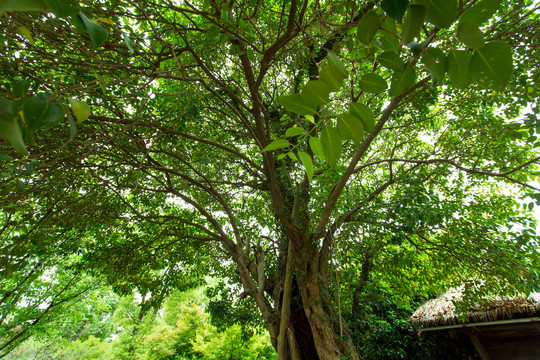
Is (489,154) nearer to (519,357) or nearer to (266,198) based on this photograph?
(266,198)

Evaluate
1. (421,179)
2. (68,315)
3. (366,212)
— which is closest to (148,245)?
(366,212)

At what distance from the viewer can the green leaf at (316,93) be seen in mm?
448

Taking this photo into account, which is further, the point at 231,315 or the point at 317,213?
the point at 231,315

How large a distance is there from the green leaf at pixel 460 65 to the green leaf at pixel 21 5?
1.83 feet

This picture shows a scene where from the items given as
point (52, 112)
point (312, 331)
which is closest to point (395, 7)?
point (52, 112)

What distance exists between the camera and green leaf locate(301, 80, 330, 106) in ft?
1.47

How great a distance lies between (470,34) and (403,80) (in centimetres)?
11

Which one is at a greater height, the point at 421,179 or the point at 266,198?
the point at 266,198

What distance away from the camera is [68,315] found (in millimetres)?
8336

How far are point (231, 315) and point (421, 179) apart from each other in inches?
151

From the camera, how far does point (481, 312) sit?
4230 mm

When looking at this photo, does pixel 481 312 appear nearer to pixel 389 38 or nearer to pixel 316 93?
pixel 389 38

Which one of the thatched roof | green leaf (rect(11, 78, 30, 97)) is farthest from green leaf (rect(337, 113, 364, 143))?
the thatched roof

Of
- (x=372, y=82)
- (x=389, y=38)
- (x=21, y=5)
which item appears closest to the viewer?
(x=21, y=5)
